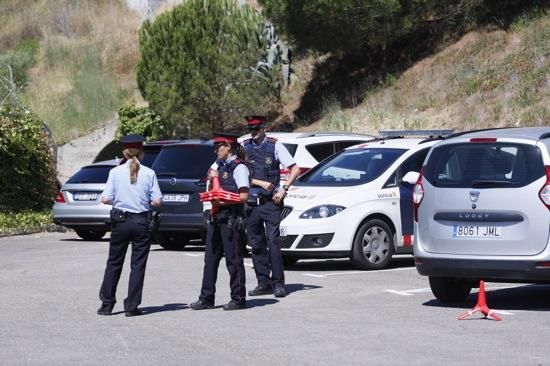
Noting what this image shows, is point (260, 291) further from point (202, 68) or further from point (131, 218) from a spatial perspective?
point (202, 68)

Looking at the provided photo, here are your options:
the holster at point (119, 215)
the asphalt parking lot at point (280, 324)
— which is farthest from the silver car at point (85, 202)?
the holster at point (119, 215)

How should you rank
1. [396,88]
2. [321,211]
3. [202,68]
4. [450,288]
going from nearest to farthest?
[450,288]
[321,211]
[396,88]
[202,68]

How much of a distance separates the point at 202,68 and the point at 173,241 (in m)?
Answer: 16.2

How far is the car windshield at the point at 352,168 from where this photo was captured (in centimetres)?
1658

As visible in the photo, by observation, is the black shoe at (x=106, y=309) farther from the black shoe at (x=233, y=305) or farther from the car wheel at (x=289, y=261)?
the car wheel at (x=289, y=261)

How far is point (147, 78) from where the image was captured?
121ft

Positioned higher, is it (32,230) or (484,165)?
(484,165)

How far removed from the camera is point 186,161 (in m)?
19.7

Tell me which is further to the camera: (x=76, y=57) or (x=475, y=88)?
(x=76, y=57)

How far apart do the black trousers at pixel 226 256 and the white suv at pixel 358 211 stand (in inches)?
129

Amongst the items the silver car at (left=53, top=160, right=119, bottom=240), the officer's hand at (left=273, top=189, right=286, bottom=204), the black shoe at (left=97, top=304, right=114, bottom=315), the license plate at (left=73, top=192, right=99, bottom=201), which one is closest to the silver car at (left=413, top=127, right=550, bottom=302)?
the officer's hand at (left=273, top=189, right=286, bottom=204)

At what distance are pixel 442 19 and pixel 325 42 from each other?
3800mm

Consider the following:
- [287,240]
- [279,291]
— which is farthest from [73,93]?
[279,291]

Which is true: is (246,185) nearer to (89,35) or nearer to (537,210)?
(537,210)
